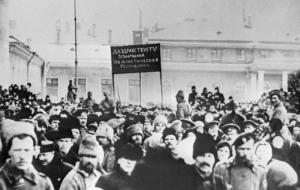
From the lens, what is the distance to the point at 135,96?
4480 mm

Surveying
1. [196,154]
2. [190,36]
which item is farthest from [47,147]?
[190,36]

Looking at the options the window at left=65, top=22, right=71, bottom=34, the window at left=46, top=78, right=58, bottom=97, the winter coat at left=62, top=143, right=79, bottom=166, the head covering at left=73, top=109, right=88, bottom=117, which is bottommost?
the winter coat at left=62, top=143, right=79, bottom=166

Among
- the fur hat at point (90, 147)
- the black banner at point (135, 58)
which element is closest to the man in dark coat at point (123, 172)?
the fur hat at point (90, 147)

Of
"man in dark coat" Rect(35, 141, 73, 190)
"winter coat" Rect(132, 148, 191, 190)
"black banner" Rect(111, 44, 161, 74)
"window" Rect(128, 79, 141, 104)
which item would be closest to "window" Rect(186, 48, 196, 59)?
"black banner" Rect(111, 44, 161, 74)

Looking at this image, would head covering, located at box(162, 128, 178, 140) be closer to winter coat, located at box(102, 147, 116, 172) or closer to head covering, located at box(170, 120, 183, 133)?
head covering, located at box(170, 120, 183, 133)

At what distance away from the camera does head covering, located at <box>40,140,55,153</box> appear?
13.4 ft

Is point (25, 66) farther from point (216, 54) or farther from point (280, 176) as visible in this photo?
point (280, 176)

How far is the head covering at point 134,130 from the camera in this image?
14.3ft

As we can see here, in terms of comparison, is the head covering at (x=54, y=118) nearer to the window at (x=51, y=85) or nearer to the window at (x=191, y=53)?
the window at (x=51, y=85)

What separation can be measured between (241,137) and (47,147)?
5.18 feet

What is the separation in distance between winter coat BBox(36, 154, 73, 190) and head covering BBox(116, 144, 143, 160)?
405 mm

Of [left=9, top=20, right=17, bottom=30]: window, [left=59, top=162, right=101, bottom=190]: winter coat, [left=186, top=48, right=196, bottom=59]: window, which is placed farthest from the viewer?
[left=186, top=48, right=196, bottom=59]: window

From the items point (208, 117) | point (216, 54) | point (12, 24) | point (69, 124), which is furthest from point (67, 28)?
point (208, 117)

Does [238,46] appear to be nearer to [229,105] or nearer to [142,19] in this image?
[229,105]
